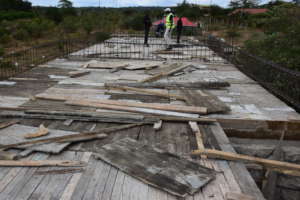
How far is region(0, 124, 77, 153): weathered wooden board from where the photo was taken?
13.4ft

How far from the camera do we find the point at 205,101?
6.29 m

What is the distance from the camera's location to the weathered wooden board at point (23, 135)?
161 inches

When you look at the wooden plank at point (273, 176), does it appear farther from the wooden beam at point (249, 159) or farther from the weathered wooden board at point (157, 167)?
the weathered wooden board at point (157, 167)

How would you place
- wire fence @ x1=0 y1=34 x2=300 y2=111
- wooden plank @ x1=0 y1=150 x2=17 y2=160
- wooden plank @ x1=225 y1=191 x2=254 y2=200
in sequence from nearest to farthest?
1. wooden plank @ x1=225 y1=191 x2=254 y2=200
2. wooden plank @ x1=0 y1=150 x2=17 y2=160
3. wire fence @ x1=0 y1=34 x2=300 y2=111

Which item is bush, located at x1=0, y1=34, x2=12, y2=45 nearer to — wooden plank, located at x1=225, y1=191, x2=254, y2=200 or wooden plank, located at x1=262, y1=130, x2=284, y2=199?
wooden plank, located at x1=262, y1=130, x2=284, y2=199

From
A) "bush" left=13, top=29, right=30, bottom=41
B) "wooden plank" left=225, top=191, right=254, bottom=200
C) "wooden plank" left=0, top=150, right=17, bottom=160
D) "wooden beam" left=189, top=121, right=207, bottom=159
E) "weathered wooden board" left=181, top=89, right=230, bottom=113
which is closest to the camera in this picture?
"wooden plank" left=225, top=191, right=254, bottom=200

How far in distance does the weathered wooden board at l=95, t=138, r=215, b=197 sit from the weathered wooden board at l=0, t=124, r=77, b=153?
2.08ft

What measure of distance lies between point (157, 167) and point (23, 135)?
7.38ft

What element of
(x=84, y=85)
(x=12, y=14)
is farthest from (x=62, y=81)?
(x=12, y=14)

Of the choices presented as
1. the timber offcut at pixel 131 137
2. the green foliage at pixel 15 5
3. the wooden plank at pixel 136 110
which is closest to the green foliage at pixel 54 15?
the green foliage at pixel 15 5

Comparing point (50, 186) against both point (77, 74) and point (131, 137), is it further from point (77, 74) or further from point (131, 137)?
point (77, 74)

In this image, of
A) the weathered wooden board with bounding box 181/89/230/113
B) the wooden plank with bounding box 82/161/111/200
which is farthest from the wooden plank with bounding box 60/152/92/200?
the weathered wooden board with bounding box 181/89/230/113

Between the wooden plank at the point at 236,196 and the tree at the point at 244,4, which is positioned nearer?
the wooden plank at the point at 236,196

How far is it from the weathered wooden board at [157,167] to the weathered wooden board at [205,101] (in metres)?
2.11
